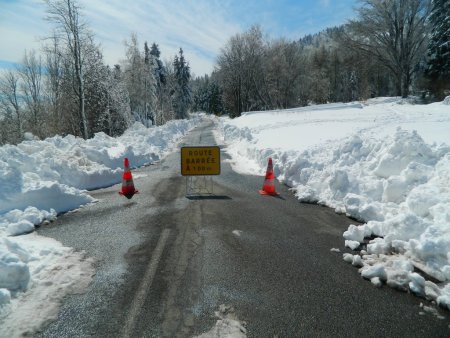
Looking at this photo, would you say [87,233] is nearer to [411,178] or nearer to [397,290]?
[397,290]

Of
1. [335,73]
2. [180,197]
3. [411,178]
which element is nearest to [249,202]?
[180,197]

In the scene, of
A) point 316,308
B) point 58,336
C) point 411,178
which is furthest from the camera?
point 411,178

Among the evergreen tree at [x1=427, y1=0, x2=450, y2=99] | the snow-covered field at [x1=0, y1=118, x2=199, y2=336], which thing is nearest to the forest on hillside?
the evergreen tree at [x1=427, y1=0, x2=450, y2=99]

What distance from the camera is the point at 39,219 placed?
21.3ft

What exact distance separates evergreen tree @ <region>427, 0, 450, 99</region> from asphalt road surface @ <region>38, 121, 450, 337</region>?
104 ft

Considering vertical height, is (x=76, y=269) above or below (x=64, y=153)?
below

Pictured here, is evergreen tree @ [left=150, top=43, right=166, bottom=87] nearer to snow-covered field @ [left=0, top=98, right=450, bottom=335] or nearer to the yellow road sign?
snow-covered field @ [left=0, top=98, right=450, bottom=335]

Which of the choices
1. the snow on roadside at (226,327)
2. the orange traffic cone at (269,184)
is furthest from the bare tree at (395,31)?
the snow on roadside at (226,327)

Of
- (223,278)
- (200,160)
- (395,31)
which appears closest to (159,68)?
(395,31)

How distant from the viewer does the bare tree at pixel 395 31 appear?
102 feet

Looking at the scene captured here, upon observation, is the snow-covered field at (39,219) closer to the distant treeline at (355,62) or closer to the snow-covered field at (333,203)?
the snow-covered field at (333,203)

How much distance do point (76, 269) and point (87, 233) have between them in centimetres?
155

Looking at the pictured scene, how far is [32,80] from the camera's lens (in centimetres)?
5009

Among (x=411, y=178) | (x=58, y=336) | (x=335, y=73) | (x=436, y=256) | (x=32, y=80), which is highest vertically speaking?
(x=335, y=73)
